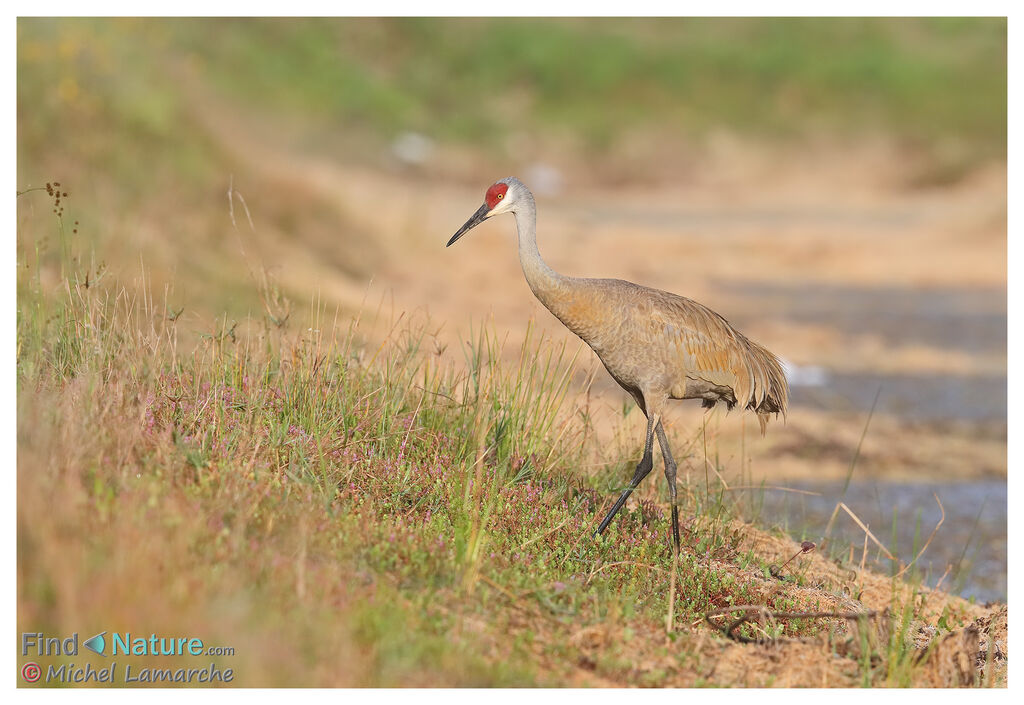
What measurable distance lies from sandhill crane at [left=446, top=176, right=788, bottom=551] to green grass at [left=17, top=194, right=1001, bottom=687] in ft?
1.27

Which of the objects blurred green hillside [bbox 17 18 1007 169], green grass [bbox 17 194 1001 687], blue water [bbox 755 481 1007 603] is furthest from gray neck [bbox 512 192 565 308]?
blurred green hillside [bbox 17 18 1007 169]

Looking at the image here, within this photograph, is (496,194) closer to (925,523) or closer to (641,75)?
(925,523)

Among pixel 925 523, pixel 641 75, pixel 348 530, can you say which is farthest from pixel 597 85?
pixel 348 530

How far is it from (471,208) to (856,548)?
13.9 metres

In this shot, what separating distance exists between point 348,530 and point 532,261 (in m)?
1.66

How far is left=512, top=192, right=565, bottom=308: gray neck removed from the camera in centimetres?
575

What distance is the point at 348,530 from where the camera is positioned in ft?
15.7

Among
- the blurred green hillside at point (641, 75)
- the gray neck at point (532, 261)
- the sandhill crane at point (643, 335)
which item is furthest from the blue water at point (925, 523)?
the blurred green hillside at point (641, 75)

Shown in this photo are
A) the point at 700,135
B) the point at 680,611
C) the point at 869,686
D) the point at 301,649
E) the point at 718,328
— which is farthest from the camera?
the point at 700,135

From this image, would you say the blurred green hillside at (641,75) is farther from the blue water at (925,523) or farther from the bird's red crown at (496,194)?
the bird's red crown at (496,194)

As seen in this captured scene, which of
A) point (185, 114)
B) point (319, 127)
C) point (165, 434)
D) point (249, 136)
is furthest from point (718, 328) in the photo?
point (319, 127)

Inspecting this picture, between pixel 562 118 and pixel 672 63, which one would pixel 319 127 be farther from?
pixel 672 63

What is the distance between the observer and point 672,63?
33.0 metres

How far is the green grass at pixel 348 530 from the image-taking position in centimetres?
411
